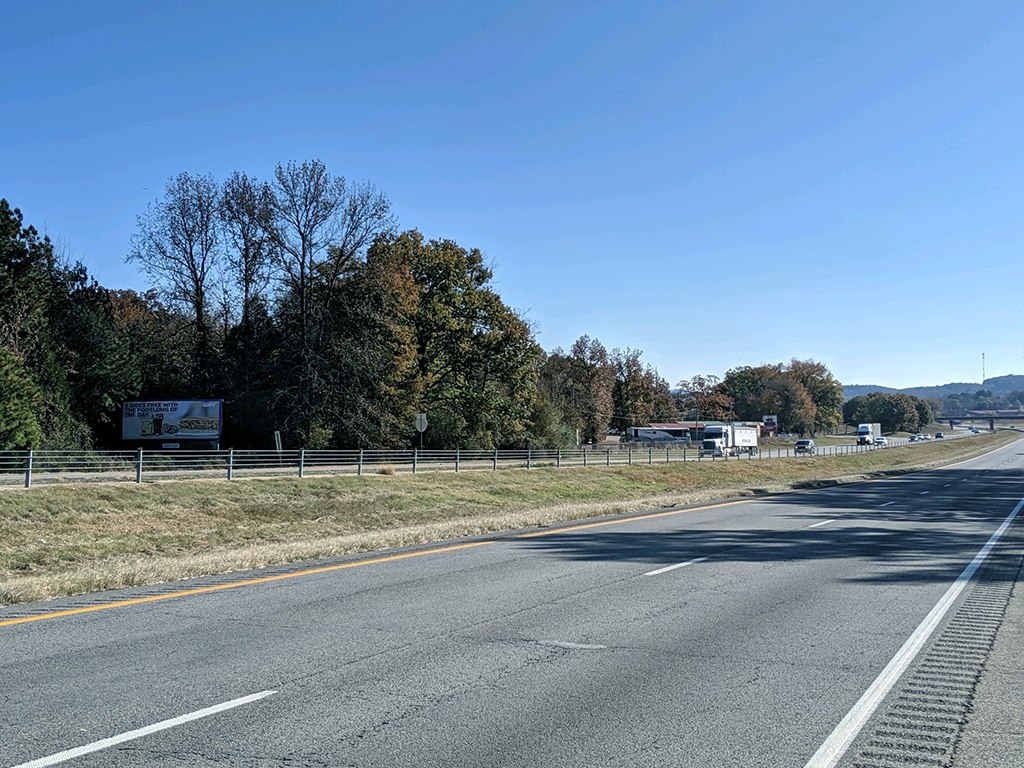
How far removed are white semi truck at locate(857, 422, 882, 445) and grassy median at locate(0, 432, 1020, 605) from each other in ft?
262

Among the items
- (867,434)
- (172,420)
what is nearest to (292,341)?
(172,420)

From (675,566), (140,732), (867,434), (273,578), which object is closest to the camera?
(140,732)

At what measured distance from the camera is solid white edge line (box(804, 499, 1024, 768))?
539 centimetres

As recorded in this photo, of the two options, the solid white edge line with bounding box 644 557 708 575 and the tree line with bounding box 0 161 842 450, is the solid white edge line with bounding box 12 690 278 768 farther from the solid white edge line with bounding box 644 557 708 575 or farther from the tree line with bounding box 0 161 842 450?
the tree line with bounding box 0 161 842 450

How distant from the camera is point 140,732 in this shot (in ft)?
18.4

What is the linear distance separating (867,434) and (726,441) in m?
58.1

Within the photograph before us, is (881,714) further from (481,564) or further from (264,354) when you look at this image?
(264,354)

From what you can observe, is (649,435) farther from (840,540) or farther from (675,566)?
(675,566)

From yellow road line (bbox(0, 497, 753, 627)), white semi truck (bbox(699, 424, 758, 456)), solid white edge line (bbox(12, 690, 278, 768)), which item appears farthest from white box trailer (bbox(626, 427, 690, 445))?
solid white edge line (bbox(12, 690, 278, 768))

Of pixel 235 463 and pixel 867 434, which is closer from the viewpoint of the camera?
pixel 235 463

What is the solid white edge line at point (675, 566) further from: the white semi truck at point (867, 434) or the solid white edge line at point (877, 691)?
the white semi truck at point (867, 434)

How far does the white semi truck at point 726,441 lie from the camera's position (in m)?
77.1

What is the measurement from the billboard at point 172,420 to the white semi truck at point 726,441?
39.0 meters

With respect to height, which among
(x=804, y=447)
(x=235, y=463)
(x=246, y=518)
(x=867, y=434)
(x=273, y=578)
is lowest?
(x=246, y=518)
